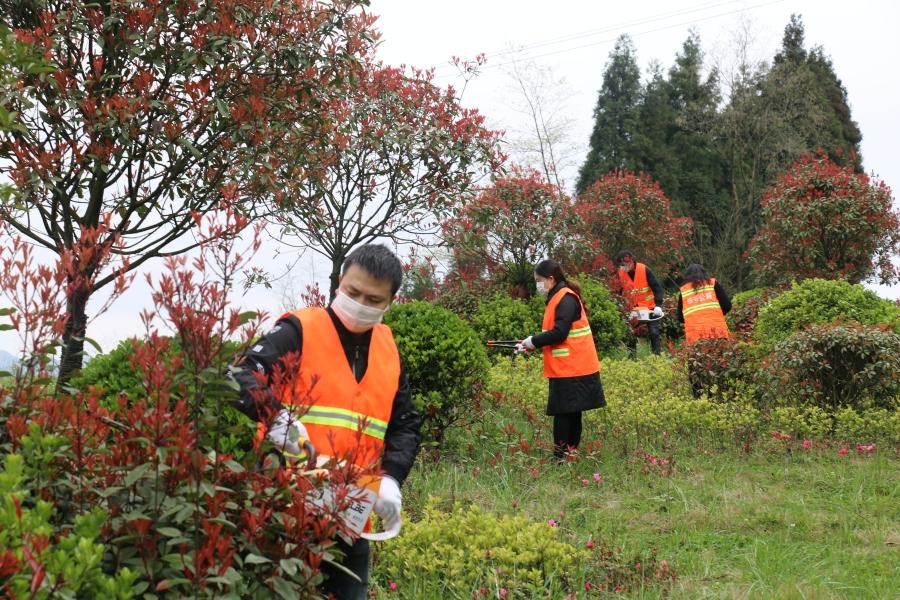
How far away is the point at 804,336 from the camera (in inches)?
269

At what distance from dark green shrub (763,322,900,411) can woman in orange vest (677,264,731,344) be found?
1.27m

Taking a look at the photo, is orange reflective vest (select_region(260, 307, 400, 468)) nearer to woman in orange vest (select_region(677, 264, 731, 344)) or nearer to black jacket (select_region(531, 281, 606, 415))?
black jacket (select_region(531, 281, 606, 415))

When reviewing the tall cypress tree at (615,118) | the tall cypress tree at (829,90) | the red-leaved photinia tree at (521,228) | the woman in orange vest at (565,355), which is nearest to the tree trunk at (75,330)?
the woman in orange vest at (565,355)

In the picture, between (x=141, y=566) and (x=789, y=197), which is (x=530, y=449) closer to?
(x=141, y=566)

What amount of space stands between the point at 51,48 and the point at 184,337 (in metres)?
3.31

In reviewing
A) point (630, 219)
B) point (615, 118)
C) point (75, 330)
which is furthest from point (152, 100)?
point (615, 118)

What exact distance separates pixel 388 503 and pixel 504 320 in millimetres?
8022

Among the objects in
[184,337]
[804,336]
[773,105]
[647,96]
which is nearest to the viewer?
[184,337]

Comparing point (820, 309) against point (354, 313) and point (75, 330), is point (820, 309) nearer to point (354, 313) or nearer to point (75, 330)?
point (354, 313)

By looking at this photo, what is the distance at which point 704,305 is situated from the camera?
27.6ft

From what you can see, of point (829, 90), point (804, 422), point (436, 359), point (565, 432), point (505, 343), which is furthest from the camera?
point (829, 90)

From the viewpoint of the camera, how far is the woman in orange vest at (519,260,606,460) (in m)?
5.77

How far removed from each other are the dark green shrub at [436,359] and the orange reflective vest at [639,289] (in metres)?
5.92

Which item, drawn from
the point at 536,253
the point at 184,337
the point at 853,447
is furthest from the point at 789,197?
the point at 184,337
